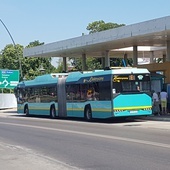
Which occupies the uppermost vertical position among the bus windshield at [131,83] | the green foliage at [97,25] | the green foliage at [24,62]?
the green foliage at [97,25]

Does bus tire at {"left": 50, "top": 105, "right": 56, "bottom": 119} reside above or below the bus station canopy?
below

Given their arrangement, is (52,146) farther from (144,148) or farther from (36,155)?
(144,148)

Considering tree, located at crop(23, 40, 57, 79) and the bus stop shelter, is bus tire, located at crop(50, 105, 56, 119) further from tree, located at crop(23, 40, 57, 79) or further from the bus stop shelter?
tree, located at crop(23, 40, 57, 79)

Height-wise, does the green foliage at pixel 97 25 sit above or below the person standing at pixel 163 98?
above

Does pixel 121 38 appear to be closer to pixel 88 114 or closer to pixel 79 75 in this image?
pixel 79 75

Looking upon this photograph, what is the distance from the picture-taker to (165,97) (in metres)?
26.4

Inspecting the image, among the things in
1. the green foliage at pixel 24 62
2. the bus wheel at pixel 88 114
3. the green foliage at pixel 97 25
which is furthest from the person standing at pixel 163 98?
the green foliage at pixel 97 25

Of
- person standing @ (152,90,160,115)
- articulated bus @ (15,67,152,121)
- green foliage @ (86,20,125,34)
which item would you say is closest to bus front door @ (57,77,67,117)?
articulated bus @ (15,67,152,121)

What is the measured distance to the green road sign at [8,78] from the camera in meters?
51.1

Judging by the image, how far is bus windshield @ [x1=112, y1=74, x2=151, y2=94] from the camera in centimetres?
2352

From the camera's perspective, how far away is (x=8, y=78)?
5150 cm

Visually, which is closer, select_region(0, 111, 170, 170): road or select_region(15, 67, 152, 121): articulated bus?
select_region(0, 111, 170, 170): road

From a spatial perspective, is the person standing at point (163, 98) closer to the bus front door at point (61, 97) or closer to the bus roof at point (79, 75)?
the bus roof at point (79, 75)

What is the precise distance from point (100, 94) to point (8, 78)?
94.7 ft
